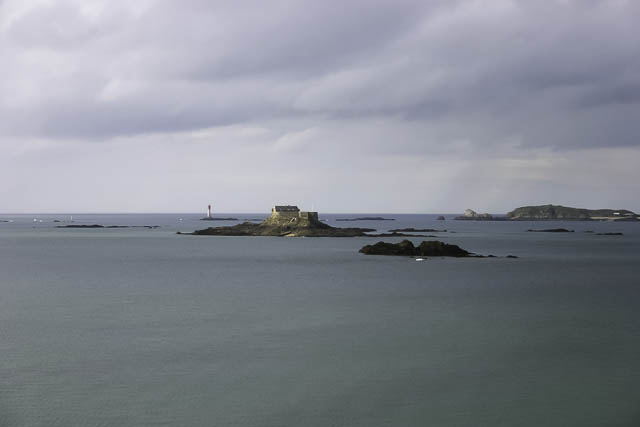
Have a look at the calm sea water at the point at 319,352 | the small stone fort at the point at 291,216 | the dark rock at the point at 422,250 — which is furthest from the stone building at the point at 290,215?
the calm sea water at the point at 319,352

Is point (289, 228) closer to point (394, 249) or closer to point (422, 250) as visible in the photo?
point (394, 249)

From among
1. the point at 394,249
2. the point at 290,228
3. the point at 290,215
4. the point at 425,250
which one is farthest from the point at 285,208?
the point at 425,250

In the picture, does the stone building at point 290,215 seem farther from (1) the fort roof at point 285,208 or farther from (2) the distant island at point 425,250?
(2) the distant island at point 425,250

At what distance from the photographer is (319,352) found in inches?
708

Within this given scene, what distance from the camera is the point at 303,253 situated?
63.5 metres

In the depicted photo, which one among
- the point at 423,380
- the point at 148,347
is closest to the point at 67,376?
the point at 148,347

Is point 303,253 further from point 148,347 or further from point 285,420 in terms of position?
point 285,420

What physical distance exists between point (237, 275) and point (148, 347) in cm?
2319

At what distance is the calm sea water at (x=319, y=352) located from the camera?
1276cm

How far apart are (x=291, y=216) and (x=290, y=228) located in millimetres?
3815

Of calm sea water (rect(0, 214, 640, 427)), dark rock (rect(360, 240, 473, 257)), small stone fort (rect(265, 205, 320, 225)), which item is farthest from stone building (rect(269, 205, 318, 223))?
calm sea water (rect(0, 214, 640, 427))

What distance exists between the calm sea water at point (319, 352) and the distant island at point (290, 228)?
62012mm

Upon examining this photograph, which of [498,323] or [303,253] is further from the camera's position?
[303,253]

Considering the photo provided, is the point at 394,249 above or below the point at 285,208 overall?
below
